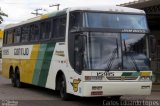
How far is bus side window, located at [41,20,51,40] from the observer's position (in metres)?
17.4

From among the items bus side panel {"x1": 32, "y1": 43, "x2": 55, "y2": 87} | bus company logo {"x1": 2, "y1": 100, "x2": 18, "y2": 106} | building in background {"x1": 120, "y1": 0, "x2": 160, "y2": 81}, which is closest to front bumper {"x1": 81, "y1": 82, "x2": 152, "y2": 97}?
bus company logo {"x1": 2, "y1": 100, "x2": 18, "y2": 106}

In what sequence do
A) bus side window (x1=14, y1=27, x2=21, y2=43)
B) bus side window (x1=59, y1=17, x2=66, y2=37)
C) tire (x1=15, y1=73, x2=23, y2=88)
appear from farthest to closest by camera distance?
tire (x1=15, y1=73, x2=23, y2=88), bus side window (x1=14, y1=27, x2=21, y2=43), bus side window (x1=59, y1=17, x2=66, y2=37)

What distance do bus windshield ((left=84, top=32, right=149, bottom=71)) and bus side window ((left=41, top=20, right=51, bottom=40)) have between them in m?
3.67

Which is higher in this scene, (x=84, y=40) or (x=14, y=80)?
(x=84, y=40)

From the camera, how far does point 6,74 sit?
2411 centimetres

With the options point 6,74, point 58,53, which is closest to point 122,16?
point 58,53

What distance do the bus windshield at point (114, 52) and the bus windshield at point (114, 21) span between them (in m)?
0.31

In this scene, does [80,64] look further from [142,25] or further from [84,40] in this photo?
[142,25]

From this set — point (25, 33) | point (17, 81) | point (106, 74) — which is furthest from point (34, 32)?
point (106, 74)

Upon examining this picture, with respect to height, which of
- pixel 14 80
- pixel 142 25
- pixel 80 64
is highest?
pixel 142 25

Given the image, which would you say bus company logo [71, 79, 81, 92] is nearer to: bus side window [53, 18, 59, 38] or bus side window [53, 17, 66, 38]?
bus side window [53, 17, 66, 38]

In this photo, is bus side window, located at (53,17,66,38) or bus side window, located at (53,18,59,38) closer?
bus side window, located at (53,17,66,38)

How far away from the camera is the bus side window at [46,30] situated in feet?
57.2

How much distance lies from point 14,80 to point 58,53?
22.8 feet
